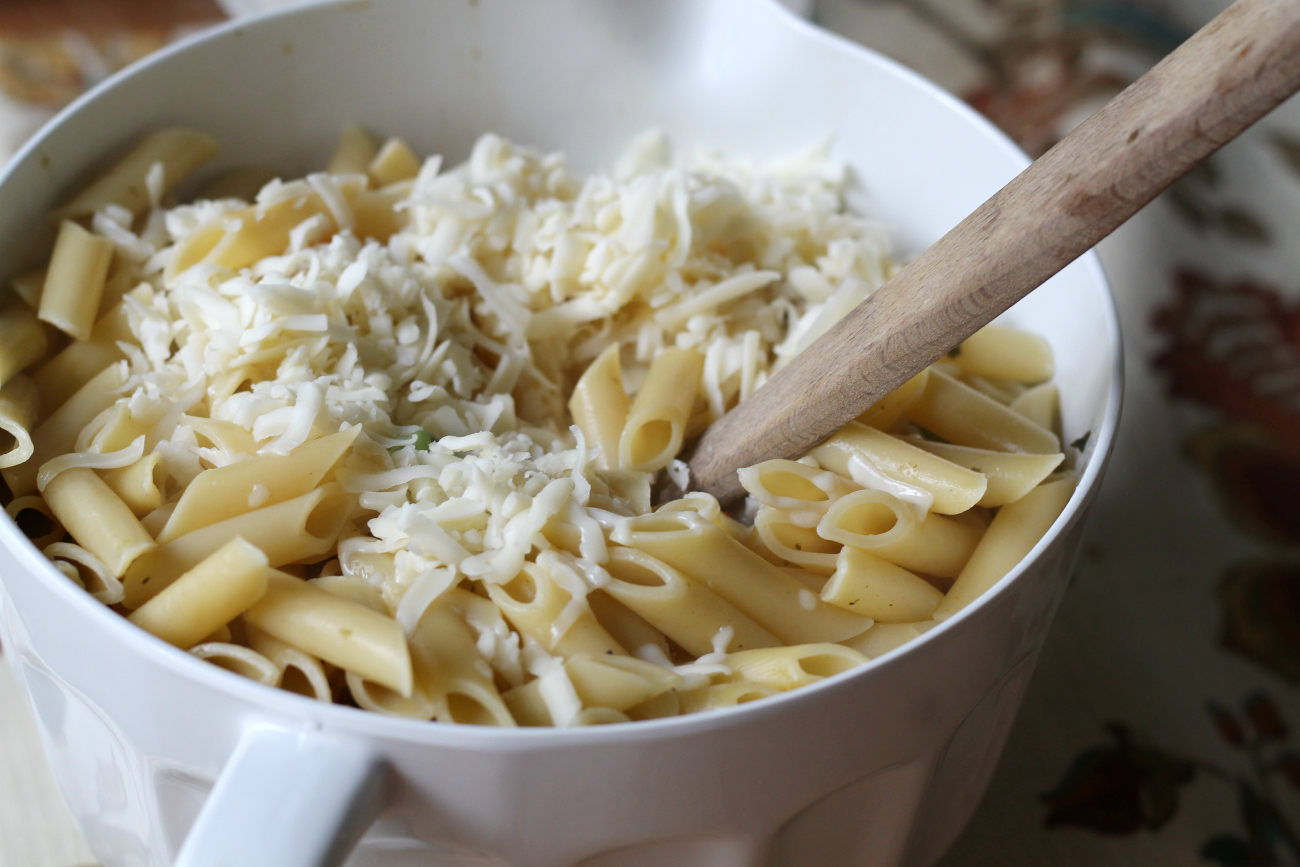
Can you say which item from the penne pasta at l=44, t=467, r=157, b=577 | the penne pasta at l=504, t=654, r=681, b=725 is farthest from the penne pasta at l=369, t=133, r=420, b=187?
the penne pasta at l=504, t=654, r=681, b=725

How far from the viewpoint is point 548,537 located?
34.6 inches

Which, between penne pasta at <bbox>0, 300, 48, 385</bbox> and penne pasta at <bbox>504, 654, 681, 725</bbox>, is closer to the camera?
penne pasta at <bbox>504, 654, 681, 725</bbox>

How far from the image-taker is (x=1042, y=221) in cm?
73

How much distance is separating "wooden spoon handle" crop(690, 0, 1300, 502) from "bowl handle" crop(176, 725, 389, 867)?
473mm

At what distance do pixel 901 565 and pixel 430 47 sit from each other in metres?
0.91

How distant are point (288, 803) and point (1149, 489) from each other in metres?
1.30

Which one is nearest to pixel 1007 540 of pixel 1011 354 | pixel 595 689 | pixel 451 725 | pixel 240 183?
pixel 1011 354

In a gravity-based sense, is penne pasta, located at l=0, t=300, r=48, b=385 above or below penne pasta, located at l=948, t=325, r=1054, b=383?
above

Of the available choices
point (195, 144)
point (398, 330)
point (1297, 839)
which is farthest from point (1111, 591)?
point (195, 144)

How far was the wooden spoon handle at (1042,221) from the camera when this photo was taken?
630 mm

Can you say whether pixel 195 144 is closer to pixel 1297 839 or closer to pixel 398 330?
pixel 398 330

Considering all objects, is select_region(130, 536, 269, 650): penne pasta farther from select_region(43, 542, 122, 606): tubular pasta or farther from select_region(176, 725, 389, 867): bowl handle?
select_region(176, 725, 389, 867): bowl handle

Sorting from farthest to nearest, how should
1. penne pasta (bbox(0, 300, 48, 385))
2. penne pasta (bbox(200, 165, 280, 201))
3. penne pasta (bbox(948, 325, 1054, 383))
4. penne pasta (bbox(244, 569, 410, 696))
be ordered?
penne pasta (bbox(200, 165, 280, 201))
penne pasta (bbox(948, 325, 1054, 383))
penne pasta (bbox(0, 300, 48, 385))
penne pasta (bbox(244, 569, 410, 696))

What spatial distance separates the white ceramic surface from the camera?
655 millimetres
